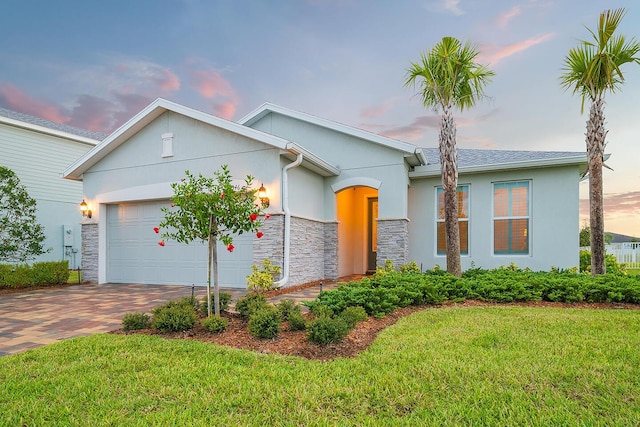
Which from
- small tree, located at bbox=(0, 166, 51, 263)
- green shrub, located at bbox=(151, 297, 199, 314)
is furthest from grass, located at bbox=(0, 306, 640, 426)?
small tree, located at bbox=(0, 166, 51, 263)

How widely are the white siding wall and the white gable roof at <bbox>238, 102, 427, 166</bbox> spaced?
936 cm

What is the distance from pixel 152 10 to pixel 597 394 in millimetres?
12055

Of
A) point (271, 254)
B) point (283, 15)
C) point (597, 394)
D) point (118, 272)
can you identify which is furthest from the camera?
point (118, 272)

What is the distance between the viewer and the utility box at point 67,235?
15.2 metres

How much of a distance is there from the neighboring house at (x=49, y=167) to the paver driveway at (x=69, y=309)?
6.29 meters

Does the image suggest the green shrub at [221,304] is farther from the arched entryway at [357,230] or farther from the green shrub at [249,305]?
the arched entryway at [357,230]

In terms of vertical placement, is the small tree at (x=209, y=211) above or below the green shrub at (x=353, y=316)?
above

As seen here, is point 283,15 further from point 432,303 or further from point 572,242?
point 572,242

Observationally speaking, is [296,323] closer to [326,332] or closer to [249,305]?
[326,332]

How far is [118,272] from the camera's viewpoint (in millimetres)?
10898

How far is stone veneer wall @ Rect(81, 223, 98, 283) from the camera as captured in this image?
10836 mm

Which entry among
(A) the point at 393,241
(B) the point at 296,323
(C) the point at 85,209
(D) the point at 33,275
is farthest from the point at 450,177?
(D) the point at 33,275

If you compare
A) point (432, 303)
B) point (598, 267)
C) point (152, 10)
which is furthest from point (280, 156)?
point (598, 267)

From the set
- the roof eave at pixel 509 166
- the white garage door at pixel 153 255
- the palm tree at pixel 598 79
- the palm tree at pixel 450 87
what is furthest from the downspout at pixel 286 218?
the palm tree at pixel 598 79
